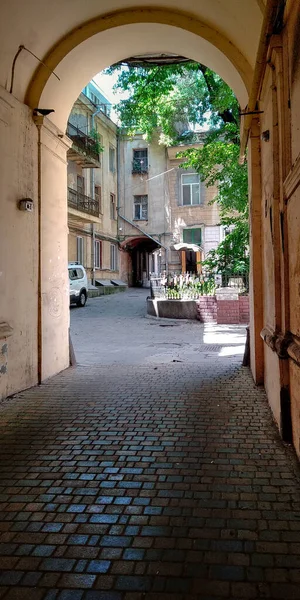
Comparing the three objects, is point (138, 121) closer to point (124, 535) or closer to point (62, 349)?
point (62, 349)

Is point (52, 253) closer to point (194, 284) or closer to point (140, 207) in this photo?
point (194, 284)

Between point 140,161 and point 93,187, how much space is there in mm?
5808

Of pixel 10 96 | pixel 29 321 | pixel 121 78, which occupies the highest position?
pixel 121 78

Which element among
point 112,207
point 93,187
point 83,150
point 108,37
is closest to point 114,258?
point 112,207

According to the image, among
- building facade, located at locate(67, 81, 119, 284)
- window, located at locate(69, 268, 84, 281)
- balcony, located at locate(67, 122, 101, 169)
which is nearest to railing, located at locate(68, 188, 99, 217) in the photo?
building facade, located at locate(67, 81, 119, 284)

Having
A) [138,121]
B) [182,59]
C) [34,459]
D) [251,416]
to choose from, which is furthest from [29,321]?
[138,121]

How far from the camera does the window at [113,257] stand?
30.6 metres

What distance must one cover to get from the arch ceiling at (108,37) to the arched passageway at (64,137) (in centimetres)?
2

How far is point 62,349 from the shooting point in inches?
294

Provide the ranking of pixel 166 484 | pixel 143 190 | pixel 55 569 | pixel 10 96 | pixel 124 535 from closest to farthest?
pixel 55 569, pixel 124 535, pixel 166 484, pixel 10 96, pixel 143 190

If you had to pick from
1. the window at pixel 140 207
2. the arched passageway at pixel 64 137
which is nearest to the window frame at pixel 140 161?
the window at pixel 140 207

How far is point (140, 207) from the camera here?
31.4 m

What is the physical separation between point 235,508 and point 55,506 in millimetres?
1185

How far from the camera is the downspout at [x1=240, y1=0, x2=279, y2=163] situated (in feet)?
12.4
